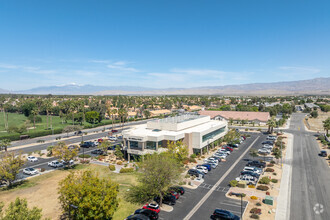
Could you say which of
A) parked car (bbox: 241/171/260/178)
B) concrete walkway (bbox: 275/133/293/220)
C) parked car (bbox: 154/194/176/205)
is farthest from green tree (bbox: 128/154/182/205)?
parked car (bbox: 241/171/260/178)

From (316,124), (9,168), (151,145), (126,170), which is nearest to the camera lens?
(9,168)

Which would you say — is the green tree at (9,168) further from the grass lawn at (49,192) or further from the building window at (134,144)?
the building window at (134,144)

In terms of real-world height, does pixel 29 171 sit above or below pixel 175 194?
below

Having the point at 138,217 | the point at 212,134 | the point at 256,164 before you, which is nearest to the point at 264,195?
the point at 256,164

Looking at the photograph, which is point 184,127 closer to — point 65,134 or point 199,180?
point 199,180

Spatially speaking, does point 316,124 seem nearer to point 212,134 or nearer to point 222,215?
point 212,134

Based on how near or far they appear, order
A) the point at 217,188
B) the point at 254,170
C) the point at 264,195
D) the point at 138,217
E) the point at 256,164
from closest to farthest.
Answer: the point at 138,217 → the point at 264,195 → the point at 217,188 → the point at 254,170 → the point at 256,164

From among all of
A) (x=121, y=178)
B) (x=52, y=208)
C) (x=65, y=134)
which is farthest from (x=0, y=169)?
(x=65, y=134)
